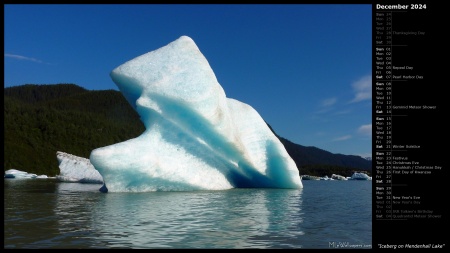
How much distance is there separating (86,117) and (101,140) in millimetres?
13688

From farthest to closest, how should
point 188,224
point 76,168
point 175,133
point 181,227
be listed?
1. point 76,168
2. point 175,133
3. point 188,224
4. point 181,227

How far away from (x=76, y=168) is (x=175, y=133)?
82.4 feet

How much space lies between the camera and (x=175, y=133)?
1998 centimetres

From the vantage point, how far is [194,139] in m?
20.2

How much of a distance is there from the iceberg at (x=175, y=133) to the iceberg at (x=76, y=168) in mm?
20263

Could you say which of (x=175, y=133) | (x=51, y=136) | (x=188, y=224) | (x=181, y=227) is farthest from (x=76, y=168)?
(x=51, y=136)

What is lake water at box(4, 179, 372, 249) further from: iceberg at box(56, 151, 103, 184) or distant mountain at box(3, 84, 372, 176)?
distant mountain at box(3, 84, 372, 176)

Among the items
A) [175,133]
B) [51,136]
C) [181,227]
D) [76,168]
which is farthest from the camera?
[51,136]

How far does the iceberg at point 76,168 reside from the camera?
39.8 metres

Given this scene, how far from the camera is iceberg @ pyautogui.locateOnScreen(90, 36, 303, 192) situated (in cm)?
1833

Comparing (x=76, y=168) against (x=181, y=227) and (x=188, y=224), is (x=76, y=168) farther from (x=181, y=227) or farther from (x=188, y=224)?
A: (x=181, y=227)

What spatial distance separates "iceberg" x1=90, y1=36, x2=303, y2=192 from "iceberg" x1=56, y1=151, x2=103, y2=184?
2026 cm

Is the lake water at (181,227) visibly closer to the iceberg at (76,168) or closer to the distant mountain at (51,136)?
the iceberg at (76,168)
